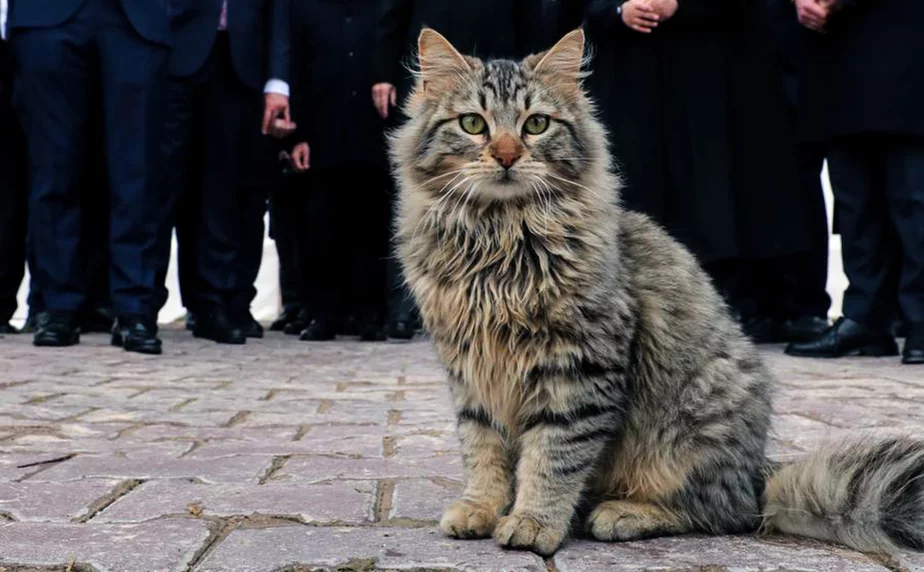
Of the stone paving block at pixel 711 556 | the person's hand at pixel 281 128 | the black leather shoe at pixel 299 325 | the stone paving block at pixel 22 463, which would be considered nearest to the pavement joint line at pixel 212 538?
the stone paving block at pixel 711 556

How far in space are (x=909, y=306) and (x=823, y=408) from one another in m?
1.71

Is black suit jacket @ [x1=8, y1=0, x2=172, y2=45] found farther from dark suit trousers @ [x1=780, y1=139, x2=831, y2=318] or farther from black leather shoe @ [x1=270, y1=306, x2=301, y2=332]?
dark suit trousers @ [x1=780, y1=139, x2=831, y2=318]

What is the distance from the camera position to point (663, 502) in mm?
2465

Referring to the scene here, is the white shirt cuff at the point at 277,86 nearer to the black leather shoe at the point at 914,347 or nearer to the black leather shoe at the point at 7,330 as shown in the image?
the black leather shoe at the point at 7,330

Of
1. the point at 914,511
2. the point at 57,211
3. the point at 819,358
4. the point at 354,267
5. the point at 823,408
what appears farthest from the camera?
the point at 354,267

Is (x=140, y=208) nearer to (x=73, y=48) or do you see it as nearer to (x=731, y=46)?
(x=73, y=48)

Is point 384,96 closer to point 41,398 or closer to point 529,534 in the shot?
point 41,398

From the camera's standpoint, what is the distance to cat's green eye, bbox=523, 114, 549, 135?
268cm

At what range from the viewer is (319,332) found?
7.55 meters

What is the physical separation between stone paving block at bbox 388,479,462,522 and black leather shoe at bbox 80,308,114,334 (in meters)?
5.22

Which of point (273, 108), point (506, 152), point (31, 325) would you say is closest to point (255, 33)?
point (273, 108)

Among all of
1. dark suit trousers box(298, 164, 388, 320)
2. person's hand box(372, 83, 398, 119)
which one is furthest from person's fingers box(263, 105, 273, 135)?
person's hand box(372, 83, 398, 119)

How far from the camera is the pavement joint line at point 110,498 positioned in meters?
2.49

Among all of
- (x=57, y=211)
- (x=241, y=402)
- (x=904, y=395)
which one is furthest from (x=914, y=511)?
(x=57, y=211)
